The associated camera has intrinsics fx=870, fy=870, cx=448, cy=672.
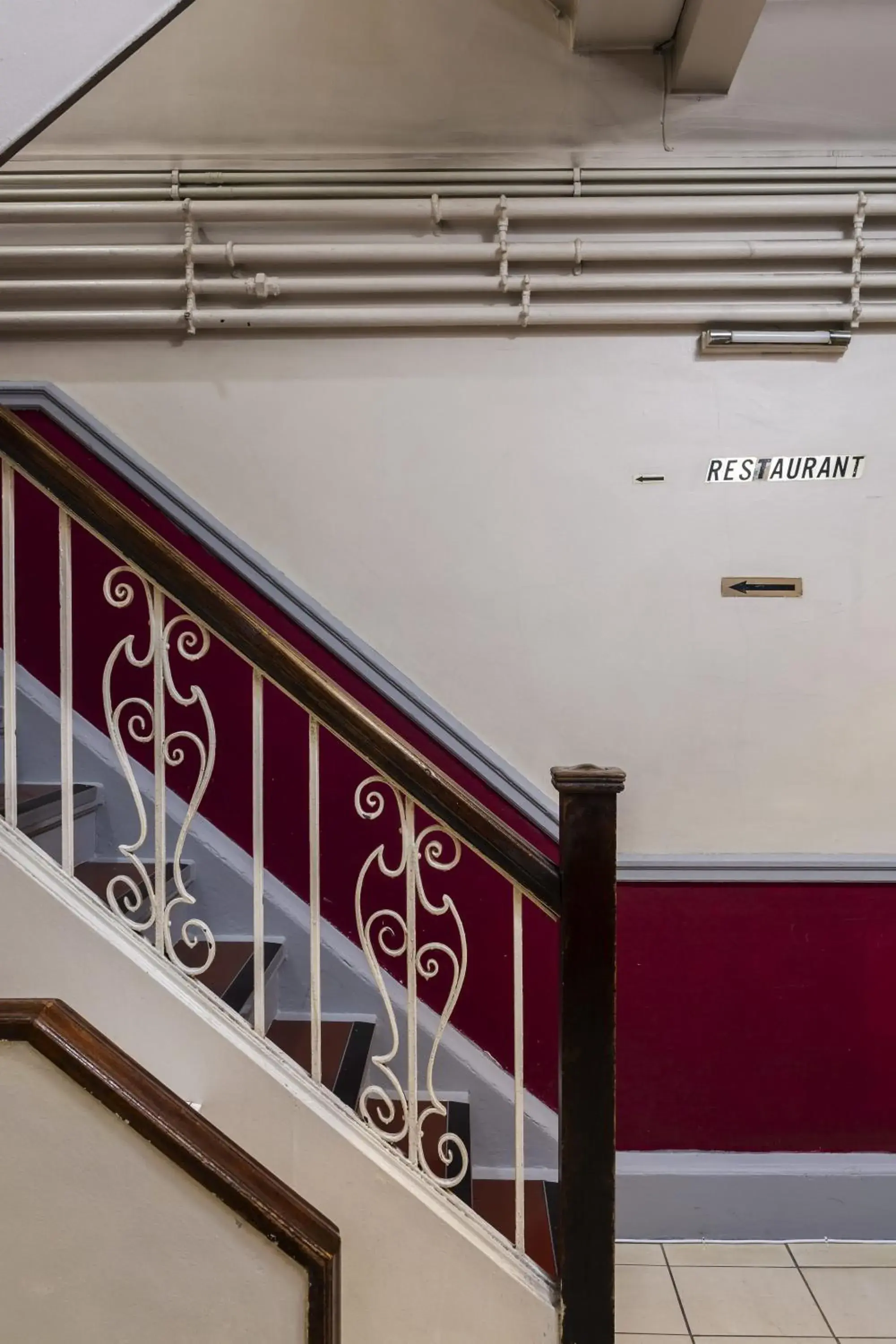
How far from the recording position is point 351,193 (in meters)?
2.75

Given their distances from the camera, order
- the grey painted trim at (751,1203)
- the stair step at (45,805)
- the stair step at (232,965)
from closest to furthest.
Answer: the stair step at (45,805) < the stair step at (232,965) < the grey painted trim at (751,1203)

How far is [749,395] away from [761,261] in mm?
423

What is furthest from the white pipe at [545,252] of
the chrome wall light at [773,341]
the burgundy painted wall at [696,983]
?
the burgundy painted wall at [696,983]

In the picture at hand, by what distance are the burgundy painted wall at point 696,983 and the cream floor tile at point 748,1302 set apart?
13.8 inches

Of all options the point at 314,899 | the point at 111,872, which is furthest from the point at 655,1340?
the point at 111,872

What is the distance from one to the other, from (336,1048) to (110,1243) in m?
0.79

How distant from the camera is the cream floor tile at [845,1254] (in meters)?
2.57

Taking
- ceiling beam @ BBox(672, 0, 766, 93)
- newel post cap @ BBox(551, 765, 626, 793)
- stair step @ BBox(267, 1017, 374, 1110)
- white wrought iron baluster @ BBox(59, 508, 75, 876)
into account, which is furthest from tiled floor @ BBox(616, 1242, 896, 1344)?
ceiling beam @ BBox(672, 0, 766, 93)

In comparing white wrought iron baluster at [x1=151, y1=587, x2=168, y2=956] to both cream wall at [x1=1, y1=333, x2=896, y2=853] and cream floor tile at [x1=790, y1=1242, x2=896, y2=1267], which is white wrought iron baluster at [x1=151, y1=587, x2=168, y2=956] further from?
cream floor tile at [x1=790, y1=1242, x2=896, y2=1267]

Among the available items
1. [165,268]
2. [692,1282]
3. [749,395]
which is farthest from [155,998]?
[749,395]

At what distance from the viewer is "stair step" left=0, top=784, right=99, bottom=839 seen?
1.97 meters

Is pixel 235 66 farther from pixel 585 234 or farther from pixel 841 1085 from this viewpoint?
pixel 841 1085

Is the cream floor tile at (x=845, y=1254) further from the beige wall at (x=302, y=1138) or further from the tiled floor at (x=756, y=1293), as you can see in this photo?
the beige wall at (x=302, y=1138)

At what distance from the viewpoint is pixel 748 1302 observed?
2.36m
